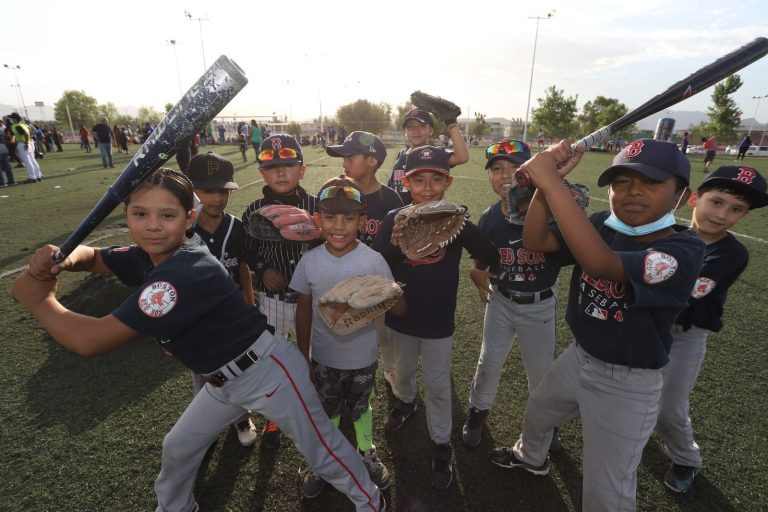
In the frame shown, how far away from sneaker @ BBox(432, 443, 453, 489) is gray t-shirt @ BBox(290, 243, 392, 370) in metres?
0.80

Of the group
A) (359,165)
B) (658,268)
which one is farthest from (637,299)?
(359,165)

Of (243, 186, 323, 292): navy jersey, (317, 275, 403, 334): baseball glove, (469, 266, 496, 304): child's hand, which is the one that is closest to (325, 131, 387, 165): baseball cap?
(243, 186, 323, 292): navy jersey

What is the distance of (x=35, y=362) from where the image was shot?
3551 millimetres

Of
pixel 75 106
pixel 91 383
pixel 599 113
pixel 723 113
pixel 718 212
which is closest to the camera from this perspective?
pixel 718 212

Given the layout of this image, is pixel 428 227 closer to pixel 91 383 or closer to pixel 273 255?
pixel 273 255

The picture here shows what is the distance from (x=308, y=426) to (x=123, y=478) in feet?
4.96

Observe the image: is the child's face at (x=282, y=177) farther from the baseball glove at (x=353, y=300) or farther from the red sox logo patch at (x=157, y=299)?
the red sox logo patch at (x=157, y=299)

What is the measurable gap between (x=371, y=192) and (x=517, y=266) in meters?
1.53

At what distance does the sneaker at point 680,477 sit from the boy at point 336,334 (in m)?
1.89

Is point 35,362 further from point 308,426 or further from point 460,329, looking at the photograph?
point 460,329

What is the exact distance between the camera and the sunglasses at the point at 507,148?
3.10 meters

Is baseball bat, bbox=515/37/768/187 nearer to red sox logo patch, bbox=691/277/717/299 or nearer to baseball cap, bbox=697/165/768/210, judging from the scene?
baseball cap, bbox=697/165/768/210

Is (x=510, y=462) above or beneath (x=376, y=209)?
beneath

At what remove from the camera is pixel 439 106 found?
12.6 feet
